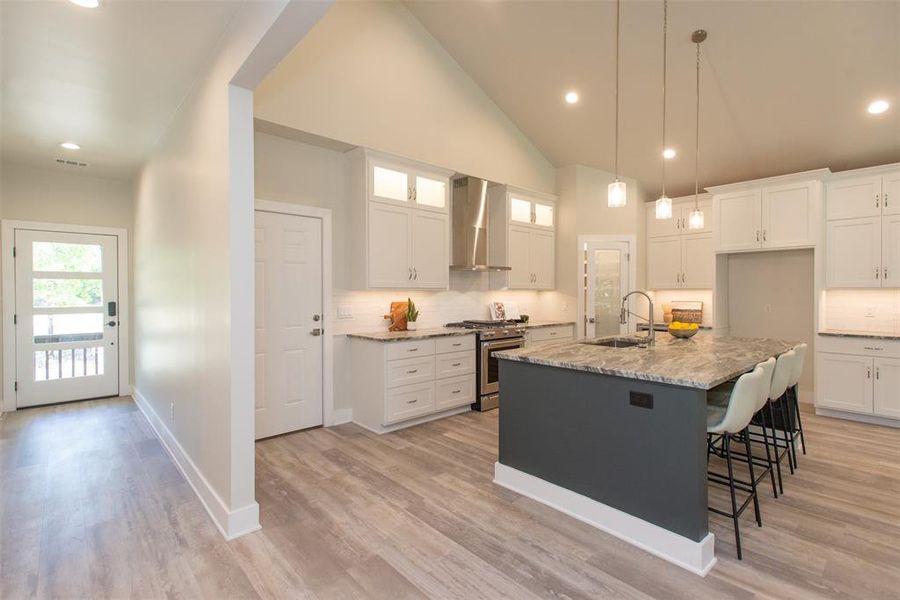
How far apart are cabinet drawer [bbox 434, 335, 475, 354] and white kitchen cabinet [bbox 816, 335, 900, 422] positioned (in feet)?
12.1

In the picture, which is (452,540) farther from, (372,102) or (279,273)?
(372,102)

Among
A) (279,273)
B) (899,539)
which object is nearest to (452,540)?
(899,539)

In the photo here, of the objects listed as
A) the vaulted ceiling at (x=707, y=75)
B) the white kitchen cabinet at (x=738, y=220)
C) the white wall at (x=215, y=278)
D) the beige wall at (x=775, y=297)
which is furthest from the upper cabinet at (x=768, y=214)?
the white wall at (x=215, y=278)

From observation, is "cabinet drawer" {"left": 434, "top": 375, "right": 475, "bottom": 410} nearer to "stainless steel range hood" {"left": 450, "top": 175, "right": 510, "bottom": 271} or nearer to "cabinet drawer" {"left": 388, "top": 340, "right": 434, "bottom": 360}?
"cabinet drawer" {"left": 388, "top": 340, "right": 434, "bottom": 360}

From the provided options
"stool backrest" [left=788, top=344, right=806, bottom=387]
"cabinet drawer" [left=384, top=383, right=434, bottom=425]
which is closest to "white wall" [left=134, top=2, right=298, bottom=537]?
"cabinet drawer" [left=384, top=383, right=434, bottom=425]

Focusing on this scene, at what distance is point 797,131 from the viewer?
4.61m

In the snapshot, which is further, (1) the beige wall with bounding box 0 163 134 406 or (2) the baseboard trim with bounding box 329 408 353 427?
(1) the beige wall with bounding box 0 163 134 406

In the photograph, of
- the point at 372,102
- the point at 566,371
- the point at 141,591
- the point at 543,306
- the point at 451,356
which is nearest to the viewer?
the point at 141,591

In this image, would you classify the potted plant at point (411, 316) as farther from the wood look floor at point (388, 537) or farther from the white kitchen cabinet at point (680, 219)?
the white kitchen cabinet at point (680, 219)

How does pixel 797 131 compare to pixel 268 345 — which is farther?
pixel 797 131

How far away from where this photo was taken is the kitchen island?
2.16 meters

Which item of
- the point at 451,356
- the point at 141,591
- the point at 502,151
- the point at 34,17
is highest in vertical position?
the point at 502,151

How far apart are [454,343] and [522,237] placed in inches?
76.7

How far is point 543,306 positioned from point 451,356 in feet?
7.70
